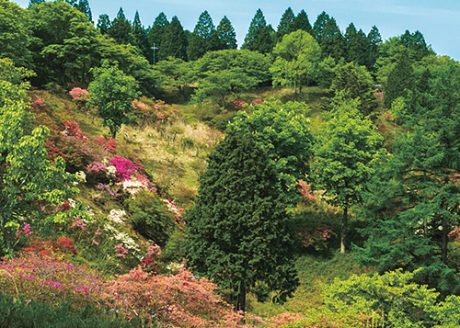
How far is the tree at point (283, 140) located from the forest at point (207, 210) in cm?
10

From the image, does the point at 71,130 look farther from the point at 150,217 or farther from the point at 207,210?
the point at 207,210

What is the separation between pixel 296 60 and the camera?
68000 mm

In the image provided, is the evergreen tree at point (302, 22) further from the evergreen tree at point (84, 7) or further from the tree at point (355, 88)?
the evergreen tree at point (84, 7)

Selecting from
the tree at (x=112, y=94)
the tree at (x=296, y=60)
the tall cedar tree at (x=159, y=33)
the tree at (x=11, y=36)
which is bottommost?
the tree at (x=112, y=94)

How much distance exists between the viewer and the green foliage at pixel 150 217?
23938 millimetres

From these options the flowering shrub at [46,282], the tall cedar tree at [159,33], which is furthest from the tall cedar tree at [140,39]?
the flowering shrub at [46,282]

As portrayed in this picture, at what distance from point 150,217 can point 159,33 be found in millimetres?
71018

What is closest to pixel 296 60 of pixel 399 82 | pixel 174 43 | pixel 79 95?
pixel 399 82

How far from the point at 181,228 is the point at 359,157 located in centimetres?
1172

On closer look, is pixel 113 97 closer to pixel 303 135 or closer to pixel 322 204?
pixel 303 135

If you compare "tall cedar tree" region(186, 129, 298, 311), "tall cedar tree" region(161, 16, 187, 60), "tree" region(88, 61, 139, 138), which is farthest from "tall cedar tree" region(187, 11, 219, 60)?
"tall cedar tree" region(186, 129, 298, 311)

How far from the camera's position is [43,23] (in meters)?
48.2

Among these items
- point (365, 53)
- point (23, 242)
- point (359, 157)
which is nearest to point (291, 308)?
point (359, 157)

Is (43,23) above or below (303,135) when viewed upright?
above
